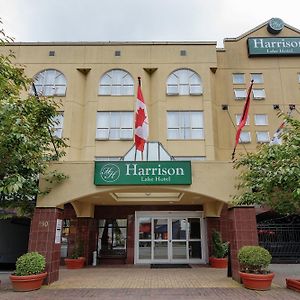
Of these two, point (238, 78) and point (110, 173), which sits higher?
point (238, 78)

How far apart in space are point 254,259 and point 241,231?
1.19 meters

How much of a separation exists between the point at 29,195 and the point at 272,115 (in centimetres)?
1615

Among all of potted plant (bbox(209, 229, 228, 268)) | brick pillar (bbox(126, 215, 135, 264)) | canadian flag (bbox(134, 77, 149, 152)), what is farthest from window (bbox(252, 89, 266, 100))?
canadian flag (bbox(134, 77, 149, 152))

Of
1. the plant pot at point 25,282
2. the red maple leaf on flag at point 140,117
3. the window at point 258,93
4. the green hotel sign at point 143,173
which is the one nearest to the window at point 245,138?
the window at point 258,93

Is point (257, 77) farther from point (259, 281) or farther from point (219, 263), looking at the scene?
point (259, 281)

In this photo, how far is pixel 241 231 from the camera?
10078 millimetres

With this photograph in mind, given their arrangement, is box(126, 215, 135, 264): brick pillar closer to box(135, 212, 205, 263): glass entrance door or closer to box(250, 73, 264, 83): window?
box(135, 212, 205, 263): glass entrance door

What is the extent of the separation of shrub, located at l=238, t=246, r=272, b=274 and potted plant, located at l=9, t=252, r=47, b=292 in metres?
6.22

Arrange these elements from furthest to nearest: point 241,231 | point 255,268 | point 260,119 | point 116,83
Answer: point 260,119 < point 116,83 < point 241,231 < point 255,268

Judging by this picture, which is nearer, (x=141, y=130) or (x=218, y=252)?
(x=141, y=130)

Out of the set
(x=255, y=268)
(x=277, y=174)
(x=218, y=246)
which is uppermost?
(x=277, y=174)

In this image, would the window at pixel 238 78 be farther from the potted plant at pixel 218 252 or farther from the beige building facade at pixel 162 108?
the potted plant at pixel 218 252

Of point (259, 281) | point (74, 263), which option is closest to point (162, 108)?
point (74, 263)

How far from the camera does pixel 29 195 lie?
32.8ft
